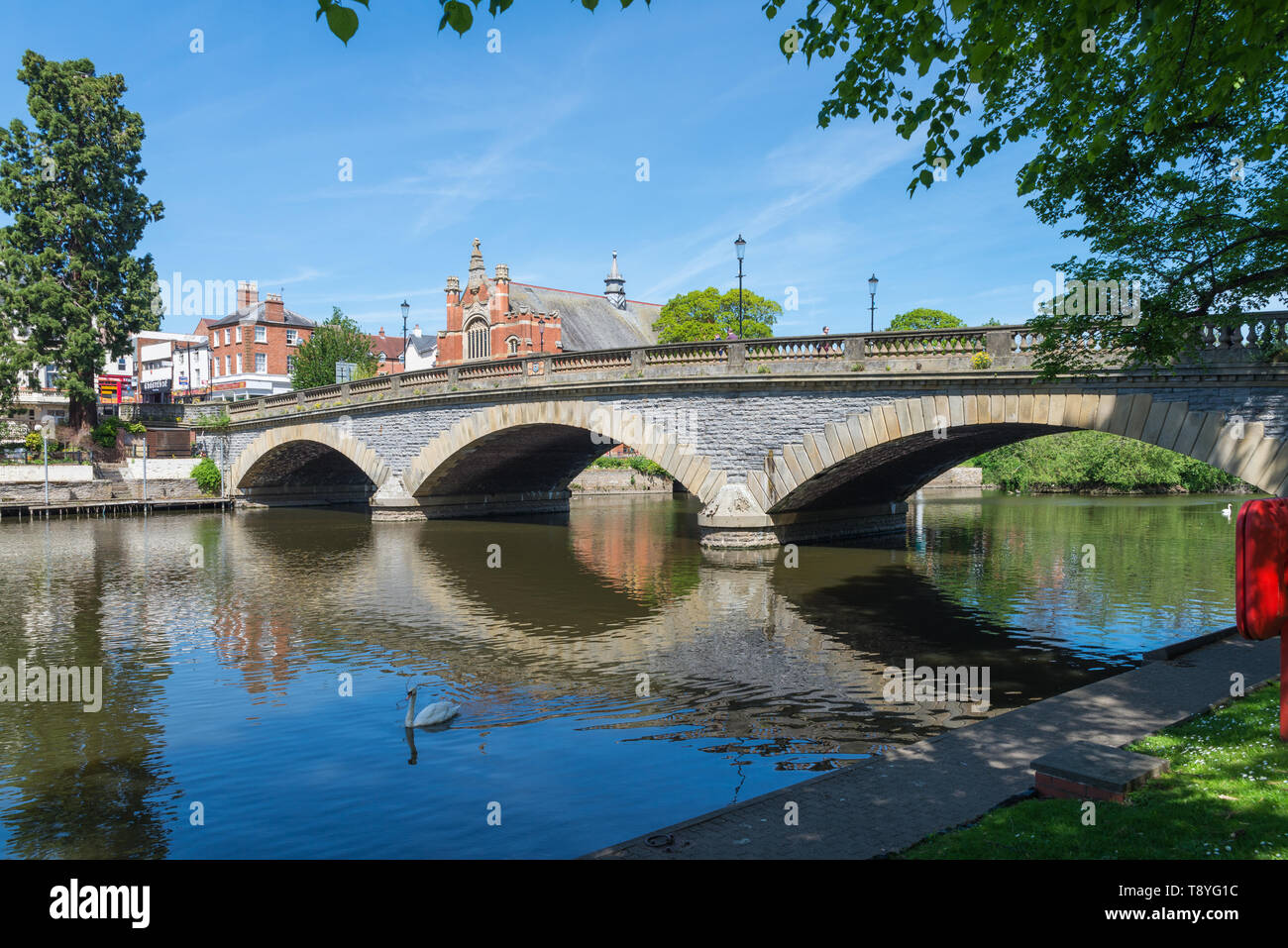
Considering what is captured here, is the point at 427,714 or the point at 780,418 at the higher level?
the point at 780,418

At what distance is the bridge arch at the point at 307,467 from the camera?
38.1m

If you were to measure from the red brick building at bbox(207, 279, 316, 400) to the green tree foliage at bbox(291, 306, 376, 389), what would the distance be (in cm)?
1183

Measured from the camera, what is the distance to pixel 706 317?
6656 centimetres

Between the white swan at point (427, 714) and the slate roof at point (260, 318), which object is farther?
the slate roof at point (260, 318)

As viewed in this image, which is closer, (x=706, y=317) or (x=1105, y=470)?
(x=1105, y=470)

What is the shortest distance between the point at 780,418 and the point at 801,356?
1810 mm

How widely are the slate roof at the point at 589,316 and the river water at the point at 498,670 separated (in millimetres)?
40116

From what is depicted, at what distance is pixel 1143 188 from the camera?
14016mm

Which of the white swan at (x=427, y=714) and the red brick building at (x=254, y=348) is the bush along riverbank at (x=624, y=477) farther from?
the white swan at (x=427, y=714)

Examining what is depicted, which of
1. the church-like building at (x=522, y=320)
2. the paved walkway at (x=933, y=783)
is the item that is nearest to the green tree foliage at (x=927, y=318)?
the church-like building at (x=522, y=320)

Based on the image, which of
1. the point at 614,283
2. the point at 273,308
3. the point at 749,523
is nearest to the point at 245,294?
the point at 273,308

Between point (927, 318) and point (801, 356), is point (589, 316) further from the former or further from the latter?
point (801, 356)
